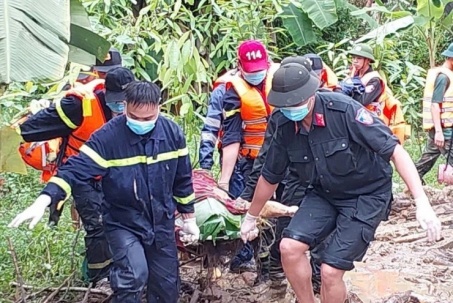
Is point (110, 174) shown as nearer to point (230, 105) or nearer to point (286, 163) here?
point (286, 163)

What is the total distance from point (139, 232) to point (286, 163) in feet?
3.00

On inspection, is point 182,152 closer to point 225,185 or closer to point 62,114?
point 62,114

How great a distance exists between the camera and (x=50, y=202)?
4.24m

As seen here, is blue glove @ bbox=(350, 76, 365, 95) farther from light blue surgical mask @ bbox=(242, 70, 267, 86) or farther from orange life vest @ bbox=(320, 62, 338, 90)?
light blue surgical mask @ bbox=(242, 70, 267, 86)

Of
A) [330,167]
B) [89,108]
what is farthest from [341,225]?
[89,108]

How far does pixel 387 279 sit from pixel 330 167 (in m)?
1.64

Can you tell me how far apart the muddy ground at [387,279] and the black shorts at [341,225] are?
93 centimetres

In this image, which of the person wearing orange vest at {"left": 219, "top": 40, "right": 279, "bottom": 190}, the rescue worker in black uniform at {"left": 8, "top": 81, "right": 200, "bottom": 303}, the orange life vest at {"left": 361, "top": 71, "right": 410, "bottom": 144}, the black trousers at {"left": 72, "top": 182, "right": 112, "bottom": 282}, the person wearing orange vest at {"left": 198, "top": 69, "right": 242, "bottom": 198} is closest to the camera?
the rescue worker in black uniform at {"left": 8, "top": 81, "right": 200, "bottom": 303}

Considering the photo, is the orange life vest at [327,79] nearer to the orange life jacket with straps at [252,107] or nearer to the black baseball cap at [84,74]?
the orange life jacket with straps at [252,107]

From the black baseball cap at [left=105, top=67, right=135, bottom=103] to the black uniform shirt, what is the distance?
977 mm

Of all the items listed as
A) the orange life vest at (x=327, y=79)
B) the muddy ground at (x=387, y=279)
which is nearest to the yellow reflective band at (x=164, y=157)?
the muddy ground at (x=387, y=279)

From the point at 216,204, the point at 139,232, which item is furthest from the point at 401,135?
the point at 139,232

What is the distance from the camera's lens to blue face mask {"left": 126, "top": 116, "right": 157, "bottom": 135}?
4.45 metres

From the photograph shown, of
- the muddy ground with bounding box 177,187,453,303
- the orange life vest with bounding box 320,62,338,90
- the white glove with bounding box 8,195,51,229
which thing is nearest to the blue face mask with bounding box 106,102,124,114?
the white glove with bounding box 8,195,51,229
